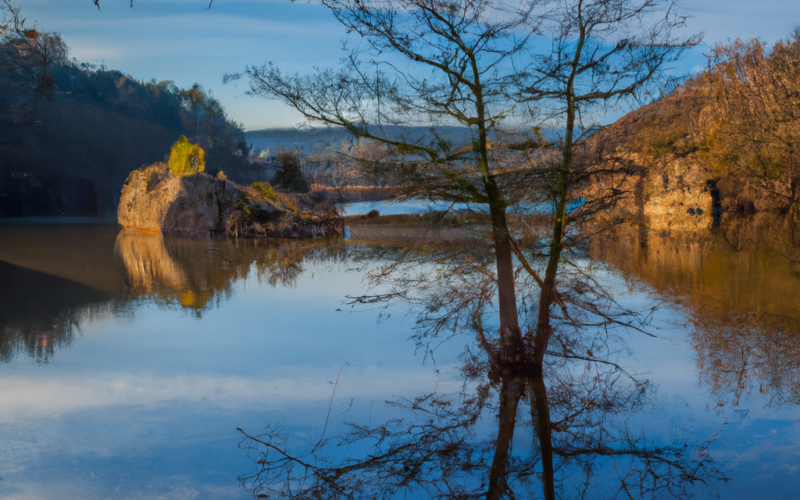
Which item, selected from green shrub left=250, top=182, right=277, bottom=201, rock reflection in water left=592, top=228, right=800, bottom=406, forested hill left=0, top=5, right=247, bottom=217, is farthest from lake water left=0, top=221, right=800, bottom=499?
forested hill left=0, top=5, right=247, bottom=217

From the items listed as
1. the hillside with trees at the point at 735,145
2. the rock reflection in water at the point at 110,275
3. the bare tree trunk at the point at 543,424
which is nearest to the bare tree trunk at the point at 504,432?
the bare tree trunk at the point at 543,424

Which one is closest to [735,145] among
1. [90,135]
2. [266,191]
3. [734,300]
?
[734,300]

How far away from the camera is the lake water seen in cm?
347

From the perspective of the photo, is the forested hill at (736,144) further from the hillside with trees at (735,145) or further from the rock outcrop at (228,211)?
the rock outcrop at (228,211)

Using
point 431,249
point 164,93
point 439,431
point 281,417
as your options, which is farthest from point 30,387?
point 164,93

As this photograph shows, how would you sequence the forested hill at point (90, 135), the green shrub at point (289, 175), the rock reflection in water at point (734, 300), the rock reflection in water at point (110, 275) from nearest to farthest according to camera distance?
the rock reflection in water at point (734, 300) < the rock reflection in water at point (110, 275) < the green shrub at point (289, 175) < the forested hill at point (90, 135)

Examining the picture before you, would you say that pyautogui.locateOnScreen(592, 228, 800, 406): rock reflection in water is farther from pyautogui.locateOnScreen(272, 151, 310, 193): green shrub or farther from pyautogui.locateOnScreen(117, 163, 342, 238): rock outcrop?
pyautogui.locateOnScreen(272, 151, 310, 193): green shrub

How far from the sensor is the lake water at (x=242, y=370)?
137 inches

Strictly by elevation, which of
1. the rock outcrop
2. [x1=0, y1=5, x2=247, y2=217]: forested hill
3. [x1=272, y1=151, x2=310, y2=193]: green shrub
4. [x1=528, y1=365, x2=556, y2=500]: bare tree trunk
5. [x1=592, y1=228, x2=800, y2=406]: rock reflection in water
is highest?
[x1=0, y1=5, x2=247, y2=217]: forested hill

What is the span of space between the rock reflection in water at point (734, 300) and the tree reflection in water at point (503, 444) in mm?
872

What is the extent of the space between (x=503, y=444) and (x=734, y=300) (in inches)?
209

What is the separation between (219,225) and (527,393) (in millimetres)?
14981

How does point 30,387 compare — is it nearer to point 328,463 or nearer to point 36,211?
point 328,463

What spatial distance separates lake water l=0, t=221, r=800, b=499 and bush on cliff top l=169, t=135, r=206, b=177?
9.71 metres
